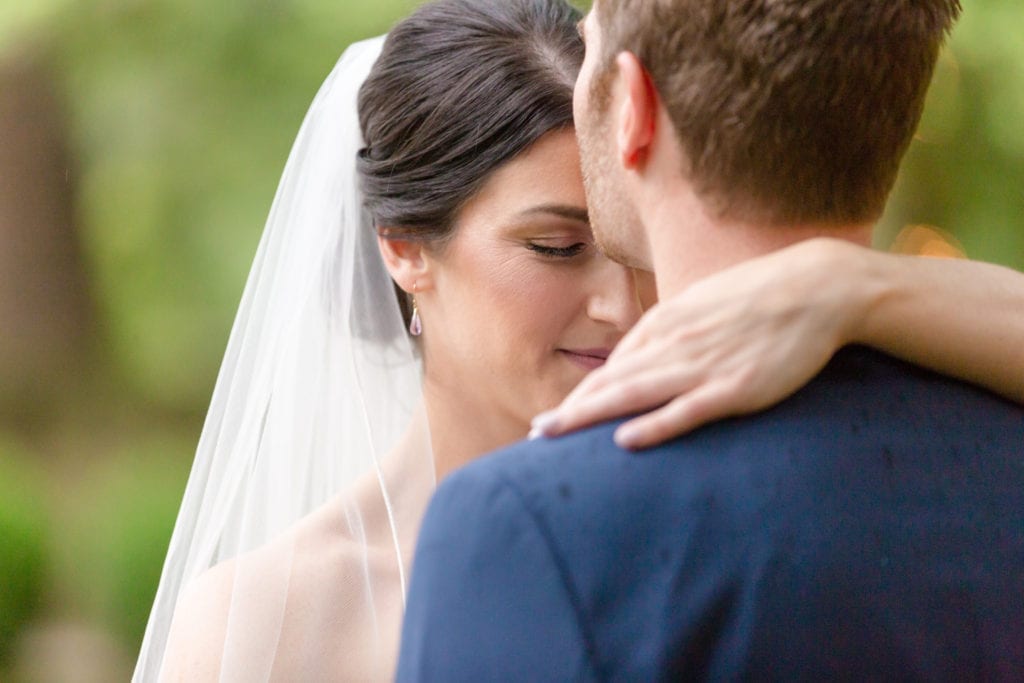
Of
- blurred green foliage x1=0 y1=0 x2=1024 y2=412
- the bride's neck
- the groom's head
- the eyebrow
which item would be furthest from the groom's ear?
blurred green foliage x1=0 y1=0 x2=1024 y2=412

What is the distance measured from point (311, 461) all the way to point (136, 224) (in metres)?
3.23

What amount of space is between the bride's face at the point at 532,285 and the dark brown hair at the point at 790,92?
3.38 feet

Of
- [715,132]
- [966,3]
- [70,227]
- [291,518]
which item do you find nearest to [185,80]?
[70,227]

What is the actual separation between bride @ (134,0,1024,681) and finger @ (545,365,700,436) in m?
1.09

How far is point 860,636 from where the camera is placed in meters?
1.26

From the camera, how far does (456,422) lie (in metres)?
2.64

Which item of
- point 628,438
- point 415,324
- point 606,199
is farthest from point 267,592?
point 628,438

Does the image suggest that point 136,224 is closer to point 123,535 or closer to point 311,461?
point 123,535

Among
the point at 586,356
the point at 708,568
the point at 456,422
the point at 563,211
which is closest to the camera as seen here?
the point at 708,568

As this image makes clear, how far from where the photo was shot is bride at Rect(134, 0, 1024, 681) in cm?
233

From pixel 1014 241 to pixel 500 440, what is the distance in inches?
130

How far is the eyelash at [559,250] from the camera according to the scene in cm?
249

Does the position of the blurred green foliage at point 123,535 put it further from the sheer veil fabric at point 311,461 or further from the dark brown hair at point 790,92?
the dark brown hair at point 790,92

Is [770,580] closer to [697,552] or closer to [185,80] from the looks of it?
[697,552]
